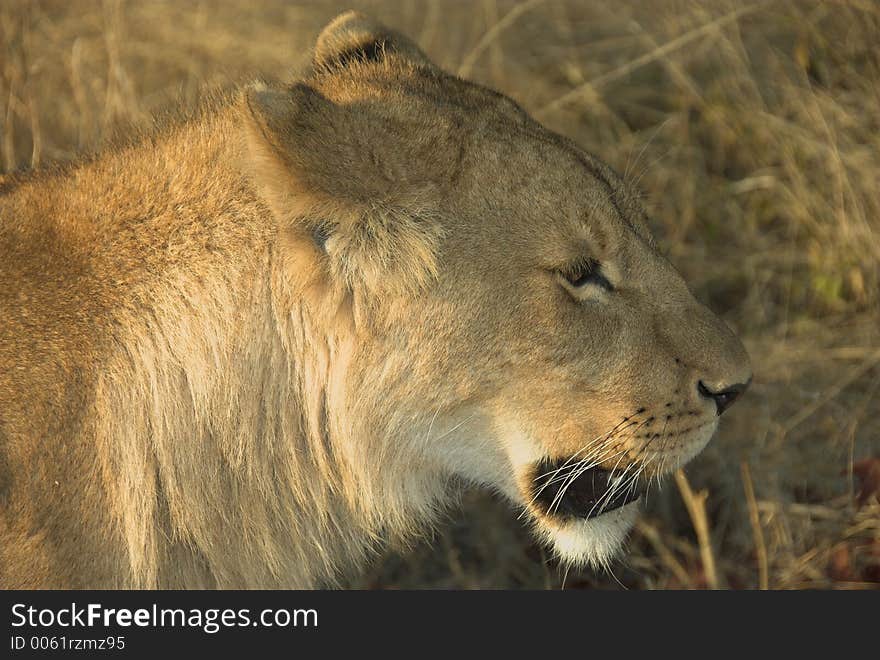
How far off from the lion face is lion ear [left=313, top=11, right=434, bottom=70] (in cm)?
26

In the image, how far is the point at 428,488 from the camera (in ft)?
10.4

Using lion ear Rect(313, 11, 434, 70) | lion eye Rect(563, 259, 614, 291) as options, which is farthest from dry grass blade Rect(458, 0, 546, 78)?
lion eye Rect(563, 259, 614, 291)

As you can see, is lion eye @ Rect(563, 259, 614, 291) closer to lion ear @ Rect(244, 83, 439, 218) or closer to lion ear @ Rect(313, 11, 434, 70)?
lion ear @ Rect(244, 83, 439, 218)

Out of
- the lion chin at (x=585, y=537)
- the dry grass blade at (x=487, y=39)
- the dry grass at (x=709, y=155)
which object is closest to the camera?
the lion chin at (x=585, y=537)

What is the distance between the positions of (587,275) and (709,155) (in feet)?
10.9

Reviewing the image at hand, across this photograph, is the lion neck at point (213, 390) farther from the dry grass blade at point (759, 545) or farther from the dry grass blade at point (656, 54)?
the dry grass blade at point (656, 54)

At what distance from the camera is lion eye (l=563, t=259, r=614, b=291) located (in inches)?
117

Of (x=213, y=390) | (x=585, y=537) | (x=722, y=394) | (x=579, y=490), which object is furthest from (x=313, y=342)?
(x=722, y=394)

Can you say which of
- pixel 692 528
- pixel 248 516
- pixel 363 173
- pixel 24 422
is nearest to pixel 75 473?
pixel 24 422

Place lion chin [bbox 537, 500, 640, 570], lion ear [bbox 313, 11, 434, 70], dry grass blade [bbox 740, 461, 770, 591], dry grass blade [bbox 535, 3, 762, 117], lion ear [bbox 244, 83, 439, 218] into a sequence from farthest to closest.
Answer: dry grass blade [bbox 535, 3, 762, 117] < dry grass blade [bbox 740, 461, 770, 591] < lion ear [bbox 313, 11, 434, 70] < lion chin [bbox 537, 500, 640, 570] < lion ear [bbox 244, 83, 439, 218]

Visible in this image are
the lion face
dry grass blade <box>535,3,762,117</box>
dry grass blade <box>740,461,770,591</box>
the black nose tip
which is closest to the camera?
the lion face

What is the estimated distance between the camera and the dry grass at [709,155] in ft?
15.4

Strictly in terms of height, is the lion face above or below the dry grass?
below

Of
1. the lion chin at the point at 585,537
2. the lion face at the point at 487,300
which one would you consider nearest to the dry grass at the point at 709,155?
the lion chin at the point at 585,537
